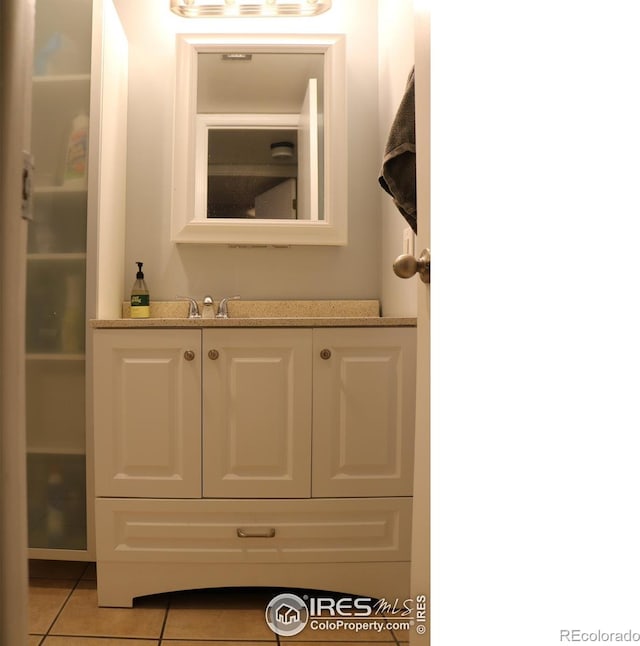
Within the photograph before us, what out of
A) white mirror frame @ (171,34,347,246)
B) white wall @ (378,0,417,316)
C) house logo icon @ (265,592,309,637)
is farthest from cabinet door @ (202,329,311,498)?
white mirror frame @ (171,34,347,246)

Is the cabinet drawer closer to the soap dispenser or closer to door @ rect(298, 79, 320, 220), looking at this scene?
the soap dispenser

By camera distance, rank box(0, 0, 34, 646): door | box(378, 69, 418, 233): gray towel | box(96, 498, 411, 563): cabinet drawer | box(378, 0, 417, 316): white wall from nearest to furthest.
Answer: box(0, 0, 34, 646): door
box(378, 69, 418, 233): gray towel
box(96, 498, 411, 563): cabinet drawer
box(378, 0, 417, 316): white wall

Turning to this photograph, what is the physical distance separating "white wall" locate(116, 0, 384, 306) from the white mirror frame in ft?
0.21

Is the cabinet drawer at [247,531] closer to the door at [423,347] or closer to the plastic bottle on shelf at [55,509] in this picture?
the plastic bottle on shelf at [55,509]

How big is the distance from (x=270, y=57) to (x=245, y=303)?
35.2 inches

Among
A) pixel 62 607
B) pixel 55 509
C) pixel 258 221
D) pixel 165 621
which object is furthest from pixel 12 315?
pixel 258 221

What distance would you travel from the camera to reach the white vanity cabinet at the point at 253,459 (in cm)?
148

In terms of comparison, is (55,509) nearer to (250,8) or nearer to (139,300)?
(139,300)

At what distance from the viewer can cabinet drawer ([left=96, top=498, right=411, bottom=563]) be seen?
1.48 meters

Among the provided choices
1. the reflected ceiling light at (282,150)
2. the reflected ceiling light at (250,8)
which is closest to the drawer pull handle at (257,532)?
the reflected ceiling light at (282,150)
